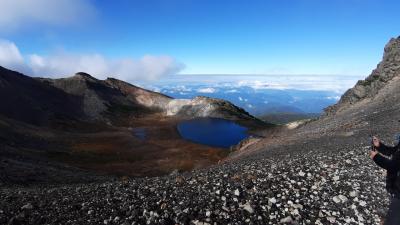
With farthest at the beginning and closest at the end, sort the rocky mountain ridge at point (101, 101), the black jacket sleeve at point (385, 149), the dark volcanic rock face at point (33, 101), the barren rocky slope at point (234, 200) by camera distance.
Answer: the rocky mountain ridge at point (101, 101) → the dark volcanic rock face at point (33, 101) → the barren rocky slope at point (234, 200) → the black jacket sleeve at point (385, 149)

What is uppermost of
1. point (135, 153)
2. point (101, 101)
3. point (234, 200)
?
point (234, 200)

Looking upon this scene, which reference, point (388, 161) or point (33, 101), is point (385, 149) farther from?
point (33, 101)

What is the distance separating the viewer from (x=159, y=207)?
1414 centimetres

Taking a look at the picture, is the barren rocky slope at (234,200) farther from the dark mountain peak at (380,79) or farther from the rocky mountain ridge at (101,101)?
the rocky mountain ridge at (101,101)

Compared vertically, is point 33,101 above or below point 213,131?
above

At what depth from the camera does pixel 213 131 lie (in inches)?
4210

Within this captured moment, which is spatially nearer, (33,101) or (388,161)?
(388,161)

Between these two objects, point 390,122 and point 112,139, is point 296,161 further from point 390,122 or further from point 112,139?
point 112,139

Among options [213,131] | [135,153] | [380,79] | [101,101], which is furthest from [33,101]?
A: [380,79]

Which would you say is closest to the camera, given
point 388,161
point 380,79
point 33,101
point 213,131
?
point 388,161

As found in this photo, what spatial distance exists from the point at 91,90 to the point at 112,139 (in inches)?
2438

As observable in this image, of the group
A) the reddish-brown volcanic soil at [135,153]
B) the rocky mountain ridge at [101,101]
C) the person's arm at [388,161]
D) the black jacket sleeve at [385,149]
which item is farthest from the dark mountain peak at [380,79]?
the person's arm at [388,161]

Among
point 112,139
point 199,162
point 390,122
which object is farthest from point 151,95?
point 390,122

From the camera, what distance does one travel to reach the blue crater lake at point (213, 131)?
3654 inches
